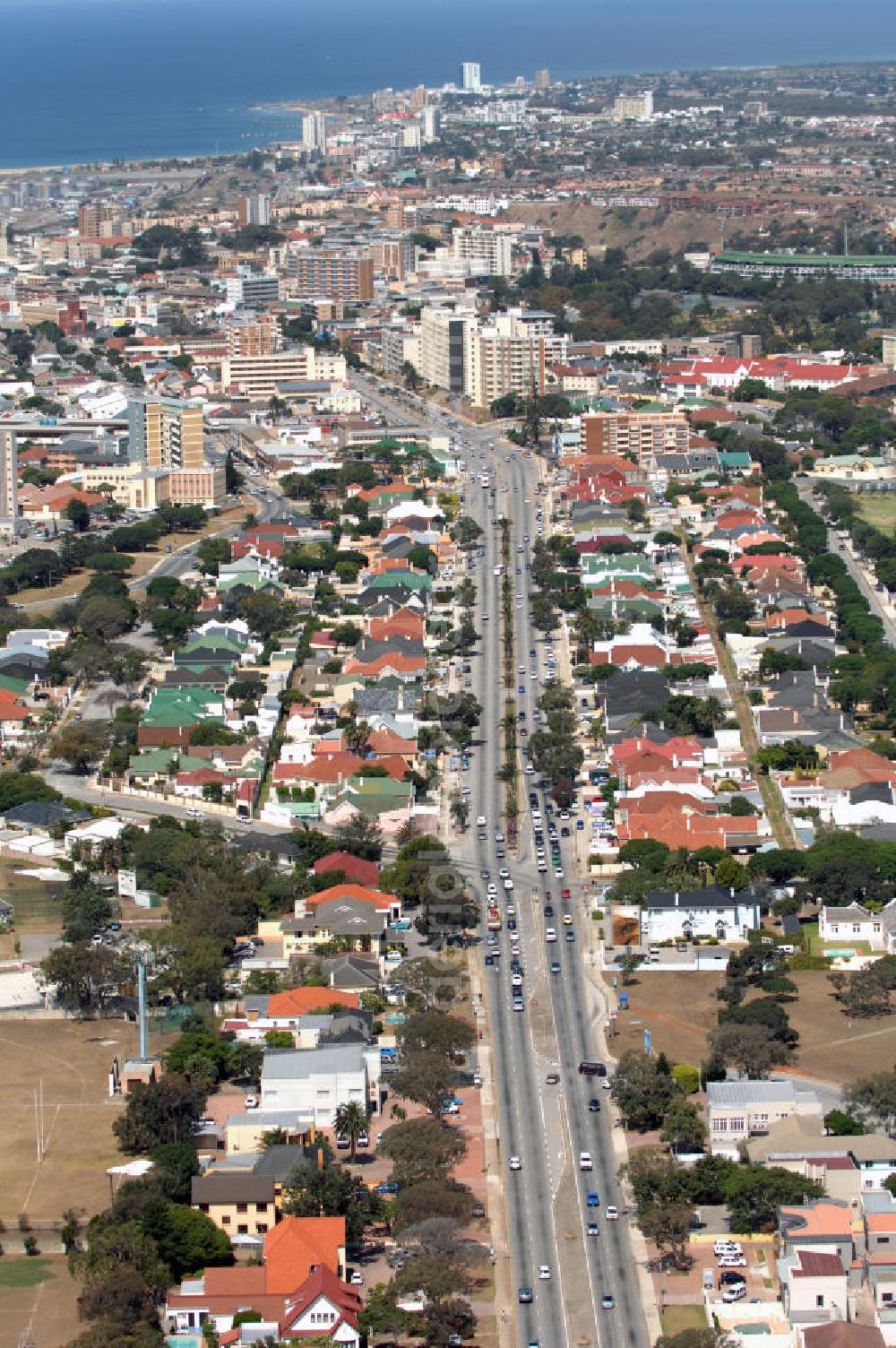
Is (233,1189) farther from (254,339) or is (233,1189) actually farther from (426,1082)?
(254,339)

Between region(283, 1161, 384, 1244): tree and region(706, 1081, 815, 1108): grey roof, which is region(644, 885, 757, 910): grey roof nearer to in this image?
region(706, 1081, 815, 1108): grey roof

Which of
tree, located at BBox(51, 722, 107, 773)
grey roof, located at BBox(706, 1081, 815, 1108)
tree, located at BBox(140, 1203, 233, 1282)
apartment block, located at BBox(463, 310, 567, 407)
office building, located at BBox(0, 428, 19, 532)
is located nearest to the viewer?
tree, located at BBox(140, 1203, 233, 1282)

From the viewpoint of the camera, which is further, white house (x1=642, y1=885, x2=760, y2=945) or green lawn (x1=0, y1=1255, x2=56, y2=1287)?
white house (x1=642, y1=885, x2=760, y2=945)

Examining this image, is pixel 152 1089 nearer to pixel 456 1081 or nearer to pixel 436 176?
pixel 456 1081

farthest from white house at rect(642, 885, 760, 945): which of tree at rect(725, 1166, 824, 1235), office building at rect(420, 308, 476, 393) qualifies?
office building at rect(420, 308, 476, 393)

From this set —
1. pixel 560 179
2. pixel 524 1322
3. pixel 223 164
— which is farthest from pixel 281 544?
pixel 223 164

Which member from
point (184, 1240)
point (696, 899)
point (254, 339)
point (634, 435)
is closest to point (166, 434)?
point (634, 435)

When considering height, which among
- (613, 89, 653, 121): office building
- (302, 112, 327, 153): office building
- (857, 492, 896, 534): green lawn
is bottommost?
(857, 492, 896, 534): green lawn
